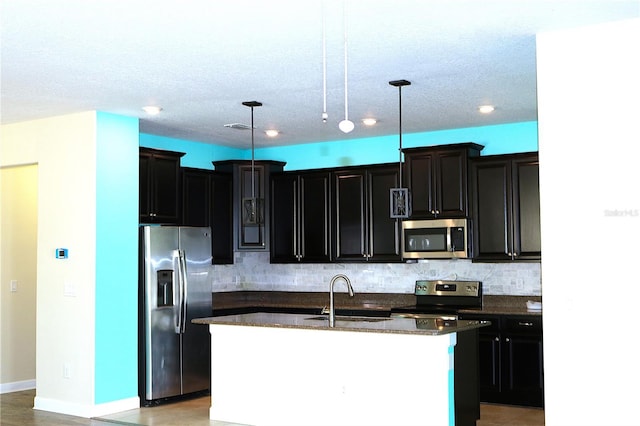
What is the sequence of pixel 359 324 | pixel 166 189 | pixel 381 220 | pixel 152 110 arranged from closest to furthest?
pixel 359 324, pixel 152 110, pixel 166 189, pixel 381 220

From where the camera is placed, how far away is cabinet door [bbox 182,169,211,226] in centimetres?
846

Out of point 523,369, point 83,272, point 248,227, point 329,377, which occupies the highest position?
point 248,227

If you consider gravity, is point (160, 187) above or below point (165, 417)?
above

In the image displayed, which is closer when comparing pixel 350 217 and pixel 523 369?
pixel 523 369

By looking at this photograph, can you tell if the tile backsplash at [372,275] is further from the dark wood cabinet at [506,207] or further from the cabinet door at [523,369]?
the cabinet door at [523,369]

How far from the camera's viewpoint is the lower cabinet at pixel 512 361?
7.17m

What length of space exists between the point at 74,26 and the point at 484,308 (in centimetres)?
487

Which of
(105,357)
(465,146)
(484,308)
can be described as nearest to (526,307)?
(484,308)

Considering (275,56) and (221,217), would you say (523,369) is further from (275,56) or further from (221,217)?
(275,56)

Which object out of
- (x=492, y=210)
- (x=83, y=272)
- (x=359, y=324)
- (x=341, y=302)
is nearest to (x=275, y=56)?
(x=359, y=324)

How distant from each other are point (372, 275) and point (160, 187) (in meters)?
2.54

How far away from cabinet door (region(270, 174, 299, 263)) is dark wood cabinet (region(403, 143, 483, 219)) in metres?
1.52

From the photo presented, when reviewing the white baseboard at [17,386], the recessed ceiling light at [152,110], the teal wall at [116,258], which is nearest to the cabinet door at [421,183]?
the recessed ceiling light at [152,110]

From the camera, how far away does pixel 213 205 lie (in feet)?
29.0
